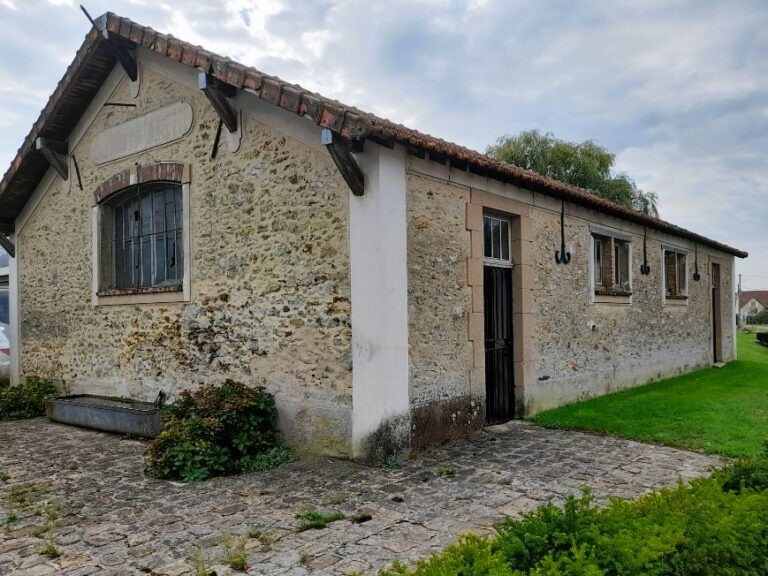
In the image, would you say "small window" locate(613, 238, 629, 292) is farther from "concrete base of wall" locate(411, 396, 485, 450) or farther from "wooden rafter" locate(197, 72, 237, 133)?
"wooden rafter" locate(197, 72, 237, 133)

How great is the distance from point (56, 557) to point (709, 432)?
700 cm

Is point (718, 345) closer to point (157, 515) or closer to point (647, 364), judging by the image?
point (647, 364)

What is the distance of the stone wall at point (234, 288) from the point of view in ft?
20.7

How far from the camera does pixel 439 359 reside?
675cm

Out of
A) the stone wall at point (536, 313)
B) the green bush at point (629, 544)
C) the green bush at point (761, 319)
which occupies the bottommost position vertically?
the green bush at point (761, 319)

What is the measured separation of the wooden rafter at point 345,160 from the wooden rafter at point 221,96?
6.35 ft

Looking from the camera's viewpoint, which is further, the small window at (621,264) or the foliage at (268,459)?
the small window at (621,264)

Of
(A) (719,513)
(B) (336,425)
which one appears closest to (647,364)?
(B) (336,425)

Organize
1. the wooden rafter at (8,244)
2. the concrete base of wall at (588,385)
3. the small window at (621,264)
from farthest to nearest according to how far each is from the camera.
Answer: the small window at (621,264), the wooden rafter at (8,244), the concrete base of wall at (588,385)

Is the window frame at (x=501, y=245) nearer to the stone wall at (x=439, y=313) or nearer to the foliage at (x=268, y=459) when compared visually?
the stone wall at (x=439, y=313)

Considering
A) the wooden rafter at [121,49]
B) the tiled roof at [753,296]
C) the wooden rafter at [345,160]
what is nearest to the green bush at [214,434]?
the wooden rafter at [345,160]

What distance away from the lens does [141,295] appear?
8.50 metres

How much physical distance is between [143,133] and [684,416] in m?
8.77

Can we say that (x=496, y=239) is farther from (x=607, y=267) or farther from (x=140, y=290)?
(x=140, y=290)
